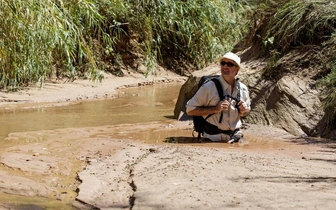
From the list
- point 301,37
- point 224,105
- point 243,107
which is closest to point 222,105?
point 224,105

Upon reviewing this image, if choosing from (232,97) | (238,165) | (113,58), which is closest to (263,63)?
(232,97)

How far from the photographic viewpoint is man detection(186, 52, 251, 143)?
791 cm

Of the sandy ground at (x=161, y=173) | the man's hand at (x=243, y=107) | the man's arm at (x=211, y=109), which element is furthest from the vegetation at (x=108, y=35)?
the man's hand at (x=243, y=107)

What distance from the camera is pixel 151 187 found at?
17.4ft

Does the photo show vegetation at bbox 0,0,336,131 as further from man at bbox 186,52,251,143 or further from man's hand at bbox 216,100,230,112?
man's hand at bbox 216,100,230,112

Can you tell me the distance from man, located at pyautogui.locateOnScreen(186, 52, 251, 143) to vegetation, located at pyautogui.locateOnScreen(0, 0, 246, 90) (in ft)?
12.6

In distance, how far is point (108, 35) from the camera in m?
15.8

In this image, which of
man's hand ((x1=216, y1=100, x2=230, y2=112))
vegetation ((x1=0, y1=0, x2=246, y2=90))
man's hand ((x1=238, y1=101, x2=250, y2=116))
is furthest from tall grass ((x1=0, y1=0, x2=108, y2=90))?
man's hand ((x1=238, y1=101, x2=250, y2=116))

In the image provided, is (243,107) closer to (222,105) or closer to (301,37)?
(222,105)

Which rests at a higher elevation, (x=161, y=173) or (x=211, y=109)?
(x=211, y=109)

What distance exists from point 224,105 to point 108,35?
8.32 metres

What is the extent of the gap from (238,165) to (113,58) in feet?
37.1

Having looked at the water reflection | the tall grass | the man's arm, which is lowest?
the water reflection

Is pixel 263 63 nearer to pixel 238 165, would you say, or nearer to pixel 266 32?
pixel 266 32
